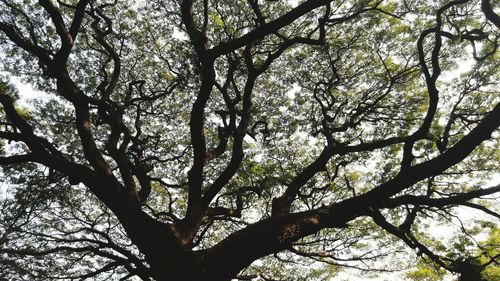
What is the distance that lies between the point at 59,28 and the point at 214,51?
10.4 ft

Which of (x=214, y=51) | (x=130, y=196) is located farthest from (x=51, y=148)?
(x=214, y=51)

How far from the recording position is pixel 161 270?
16.2 feet

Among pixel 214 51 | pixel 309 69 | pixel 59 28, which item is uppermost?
pixel 309 69

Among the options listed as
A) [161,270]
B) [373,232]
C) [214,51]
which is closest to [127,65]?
[214,51]

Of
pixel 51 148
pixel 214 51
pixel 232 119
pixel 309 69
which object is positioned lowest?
pixel 214 51

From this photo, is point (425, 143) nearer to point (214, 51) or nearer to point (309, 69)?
point (309, 69)

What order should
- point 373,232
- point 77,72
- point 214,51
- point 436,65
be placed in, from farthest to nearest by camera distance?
point 373,232 < point 77,72 < point 436,65 < point 214,51

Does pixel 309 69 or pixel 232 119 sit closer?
pixel 232 119

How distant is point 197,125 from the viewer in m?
5.70

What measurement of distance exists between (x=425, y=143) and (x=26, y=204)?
1093 centimetres

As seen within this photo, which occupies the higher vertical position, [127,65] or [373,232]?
[127,65]

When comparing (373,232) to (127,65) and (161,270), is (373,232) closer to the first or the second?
(161,270)

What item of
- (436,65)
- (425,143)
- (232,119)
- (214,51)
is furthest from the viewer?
(425,143)

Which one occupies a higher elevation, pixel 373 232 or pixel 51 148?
pixel 51 148
